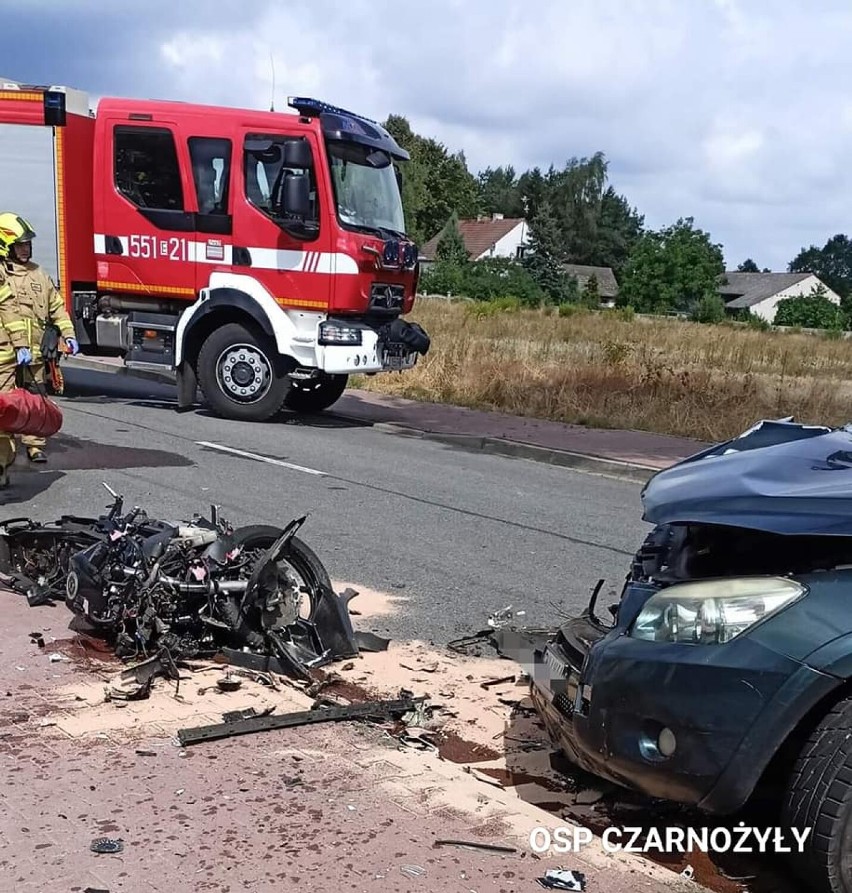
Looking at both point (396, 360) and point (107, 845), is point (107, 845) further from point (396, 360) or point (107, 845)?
point (396, 360)

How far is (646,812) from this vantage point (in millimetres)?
3355

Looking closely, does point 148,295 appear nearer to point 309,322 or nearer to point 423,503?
point 309,322

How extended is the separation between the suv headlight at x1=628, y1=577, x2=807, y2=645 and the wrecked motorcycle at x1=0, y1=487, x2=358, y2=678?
1887 mm

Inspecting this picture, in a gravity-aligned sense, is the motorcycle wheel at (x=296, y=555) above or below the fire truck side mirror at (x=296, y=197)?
below

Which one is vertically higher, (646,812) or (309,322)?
(309,322)

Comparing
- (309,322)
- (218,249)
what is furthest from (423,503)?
(218,249)

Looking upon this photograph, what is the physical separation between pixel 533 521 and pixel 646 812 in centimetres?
474

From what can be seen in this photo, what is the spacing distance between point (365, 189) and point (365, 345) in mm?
1766

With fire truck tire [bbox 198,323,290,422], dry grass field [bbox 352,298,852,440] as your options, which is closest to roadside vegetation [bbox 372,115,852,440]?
dry grass field [bbox 352,298,852,440]

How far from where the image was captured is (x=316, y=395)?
13898 millimetres

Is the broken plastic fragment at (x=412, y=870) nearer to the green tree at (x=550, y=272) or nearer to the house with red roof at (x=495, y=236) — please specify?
the green tree at (x=550, y=272)

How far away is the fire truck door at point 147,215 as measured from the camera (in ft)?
39.5

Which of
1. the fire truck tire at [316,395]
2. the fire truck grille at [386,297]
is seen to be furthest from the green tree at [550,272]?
the fire truck grille at [386,297]

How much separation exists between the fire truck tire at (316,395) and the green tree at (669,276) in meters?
58.6
